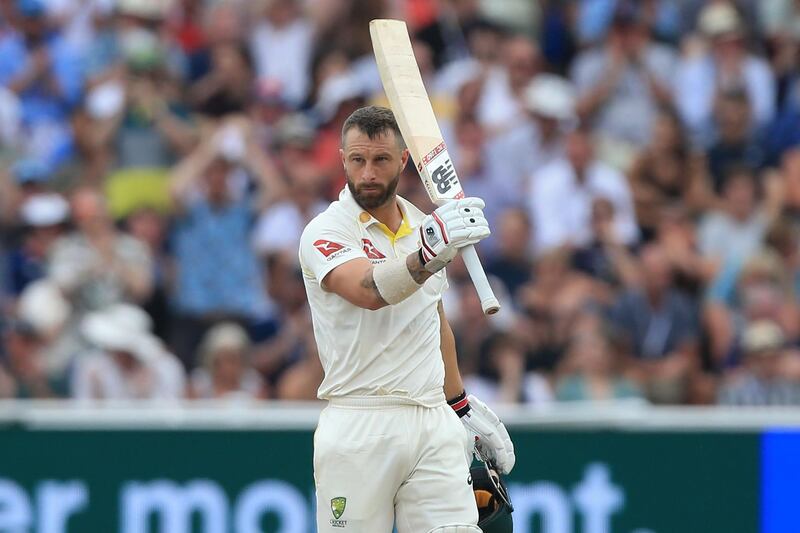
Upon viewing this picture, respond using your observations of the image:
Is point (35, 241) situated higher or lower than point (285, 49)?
lower

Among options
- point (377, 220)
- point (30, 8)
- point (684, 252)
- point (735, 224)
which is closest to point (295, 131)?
point (30, 8)

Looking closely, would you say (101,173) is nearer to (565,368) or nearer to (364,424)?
(565,368)

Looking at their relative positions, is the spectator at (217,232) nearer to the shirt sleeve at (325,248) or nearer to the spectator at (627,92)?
the spectator at (627,92)

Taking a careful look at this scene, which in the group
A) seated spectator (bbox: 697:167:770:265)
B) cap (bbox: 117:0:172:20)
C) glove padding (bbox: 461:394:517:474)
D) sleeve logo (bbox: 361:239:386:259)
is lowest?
glove padding (bbox: 461:394:517:474)

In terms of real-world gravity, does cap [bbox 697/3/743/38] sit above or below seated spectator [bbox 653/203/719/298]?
above

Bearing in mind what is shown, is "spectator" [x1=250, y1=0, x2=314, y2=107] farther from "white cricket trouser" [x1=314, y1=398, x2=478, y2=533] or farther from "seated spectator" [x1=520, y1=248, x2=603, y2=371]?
"white cricket trouser" [x1=314, y1=398, x2=478, y2=533]

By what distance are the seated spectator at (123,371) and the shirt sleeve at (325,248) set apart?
14.0 ft

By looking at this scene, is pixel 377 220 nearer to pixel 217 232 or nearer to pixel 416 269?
pixel 416 269

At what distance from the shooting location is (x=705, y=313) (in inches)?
392

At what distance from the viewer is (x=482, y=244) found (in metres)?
10.1

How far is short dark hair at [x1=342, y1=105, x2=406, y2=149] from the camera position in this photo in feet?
17.6

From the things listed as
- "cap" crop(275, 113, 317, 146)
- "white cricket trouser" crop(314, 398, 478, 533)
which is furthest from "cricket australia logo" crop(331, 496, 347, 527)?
"cap" crop(275, 113, 317, 146)

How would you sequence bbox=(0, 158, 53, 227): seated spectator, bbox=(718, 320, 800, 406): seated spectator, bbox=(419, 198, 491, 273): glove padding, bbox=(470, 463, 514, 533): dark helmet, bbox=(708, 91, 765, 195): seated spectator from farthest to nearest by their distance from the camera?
bbox=(708, 91, 765, 195): seated spectator
bbox=(0, 158, 53, 227): seated spectator
bbox=(718, 320, 800, 406): seated spectator
bbox=(470, 463, 514, 533): dark helmet
bbox=(419, 198, 491, 273): glove padding

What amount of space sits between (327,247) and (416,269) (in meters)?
0.45
